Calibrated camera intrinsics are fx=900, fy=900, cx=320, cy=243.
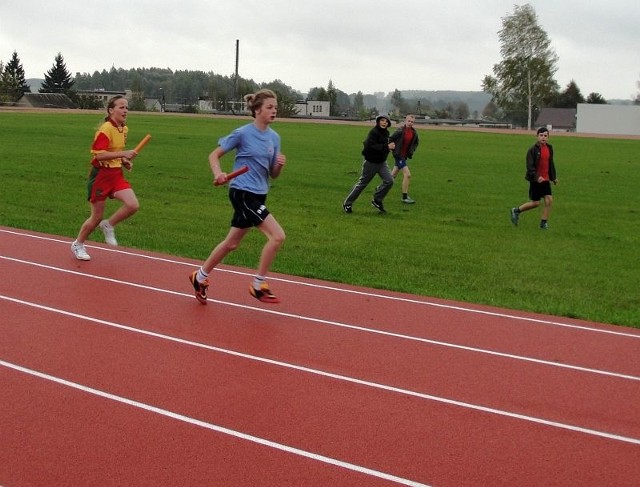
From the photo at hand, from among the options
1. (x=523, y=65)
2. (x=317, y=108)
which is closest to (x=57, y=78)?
(x=317, y=108)

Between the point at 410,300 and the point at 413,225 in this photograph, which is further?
the point at 413,225

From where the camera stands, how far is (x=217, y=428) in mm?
5168

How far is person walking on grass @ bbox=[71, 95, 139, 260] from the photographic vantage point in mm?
10156

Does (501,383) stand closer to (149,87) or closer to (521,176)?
(521,176)

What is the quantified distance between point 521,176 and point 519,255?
560 inches

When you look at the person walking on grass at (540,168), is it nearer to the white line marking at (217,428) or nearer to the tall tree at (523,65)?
the white line marking at (217,428)

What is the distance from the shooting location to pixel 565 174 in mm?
27000

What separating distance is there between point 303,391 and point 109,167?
18.0 feet

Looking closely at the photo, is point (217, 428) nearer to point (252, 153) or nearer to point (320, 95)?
point (252, 153)

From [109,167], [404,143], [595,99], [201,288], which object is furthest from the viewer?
[595,99]

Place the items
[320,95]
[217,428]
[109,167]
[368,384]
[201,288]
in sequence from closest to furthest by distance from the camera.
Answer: [217,428], [368,384], [201,288], [109,167], [320,95]

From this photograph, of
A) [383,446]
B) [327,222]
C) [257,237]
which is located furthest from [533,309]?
[327,222]

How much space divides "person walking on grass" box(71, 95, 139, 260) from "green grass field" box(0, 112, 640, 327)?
1.27 metres

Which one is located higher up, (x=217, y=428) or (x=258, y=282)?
(x=258, y=282)
